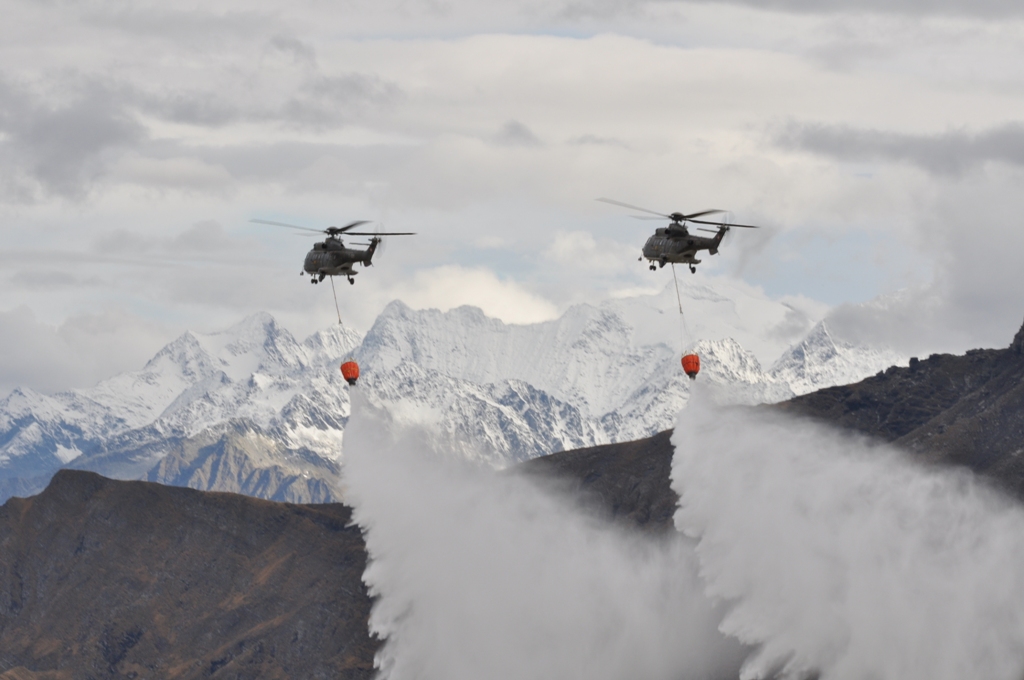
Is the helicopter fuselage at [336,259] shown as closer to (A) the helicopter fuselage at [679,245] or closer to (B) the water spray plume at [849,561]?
(A) the helicopter fuselage at [679,245]

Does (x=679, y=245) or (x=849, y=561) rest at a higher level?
(x=679, y=245)

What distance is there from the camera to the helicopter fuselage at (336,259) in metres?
147

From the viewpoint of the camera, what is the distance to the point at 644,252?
141 m

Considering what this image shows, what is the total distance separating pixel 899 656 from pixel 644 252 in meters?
48.6

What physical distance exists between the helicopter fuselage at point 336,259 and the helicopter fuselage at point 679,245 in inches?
1064

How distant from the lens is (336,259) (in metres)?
147

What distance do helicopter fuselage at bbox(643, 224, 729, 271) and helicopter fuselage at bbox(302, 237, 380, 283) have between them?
27034 mm

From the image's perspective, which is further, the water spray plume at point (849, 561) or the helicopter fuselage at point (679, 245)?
the water spray plume at point (849, 561)

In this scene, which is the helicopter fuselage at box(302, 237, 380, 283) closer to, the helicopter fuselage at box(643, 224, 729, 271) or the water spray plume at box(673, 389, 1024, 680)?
the helicopter fuselage at box(643, 224, 729, 271)

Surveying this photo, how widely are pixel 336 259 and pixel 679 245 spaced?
32846 millimetres

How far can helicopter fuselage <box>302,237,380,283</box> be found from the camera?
147 meters

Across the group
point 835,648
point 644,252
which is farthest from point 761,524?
point 644,252

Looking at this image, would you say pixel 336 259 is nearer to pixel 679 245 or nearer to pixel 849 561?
pixel 679 245

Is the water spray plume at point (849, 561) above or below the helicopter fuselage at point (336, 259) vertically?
below
